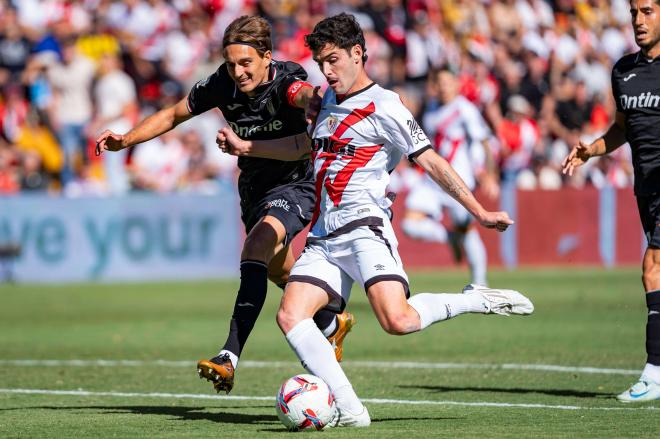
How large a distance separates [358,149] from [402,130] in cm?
31

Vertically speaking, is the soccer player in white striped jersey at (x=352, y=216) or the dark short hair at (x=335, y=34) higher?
the dark short hair at (x=335, y=34)

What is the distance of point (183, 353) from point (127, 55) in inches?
460

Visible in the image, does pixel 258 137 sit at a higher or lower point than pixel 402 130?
lower

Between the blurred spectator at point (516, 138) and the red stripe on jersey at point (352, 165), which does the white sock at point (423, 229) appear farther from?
the red stripe on jersey at point (352, 165)

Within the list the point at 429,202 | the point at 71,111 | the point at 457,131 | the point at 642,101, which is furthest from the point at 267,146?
the point at 71,111

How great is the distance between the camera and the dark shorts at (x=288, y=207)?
29.4ft

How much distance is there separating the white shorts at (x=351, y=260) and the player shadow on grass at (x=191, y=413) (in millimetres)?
892

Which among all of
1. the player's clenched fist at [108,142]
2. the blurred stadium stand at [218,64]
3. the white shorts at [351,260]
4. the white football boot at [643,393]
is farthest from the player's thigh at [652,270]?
the blurred stadium stand at [218,64]

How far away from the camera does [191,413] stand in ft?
26.5

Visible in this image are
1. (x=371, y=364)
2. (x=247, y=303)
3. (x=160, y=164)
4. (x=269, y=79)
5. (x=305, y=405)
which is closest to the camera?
(x=305, y=405)

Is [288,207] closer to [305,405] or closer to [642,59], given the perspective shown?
[305,405]

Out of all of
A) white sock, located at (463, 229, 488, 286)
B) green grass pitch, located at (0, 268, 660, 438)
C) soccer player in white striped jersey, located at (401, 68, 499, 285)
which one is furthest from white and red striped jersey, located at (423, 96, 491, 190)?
green grass pitch, located at (0, 268, 660, 438)

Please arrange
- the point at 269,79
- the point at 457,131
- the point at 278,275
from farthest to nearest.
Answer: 1. the point at 457,131
2. the point at 278,275
3. the point at 269,79

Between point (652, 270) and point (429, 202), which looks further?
point (429, 202)
